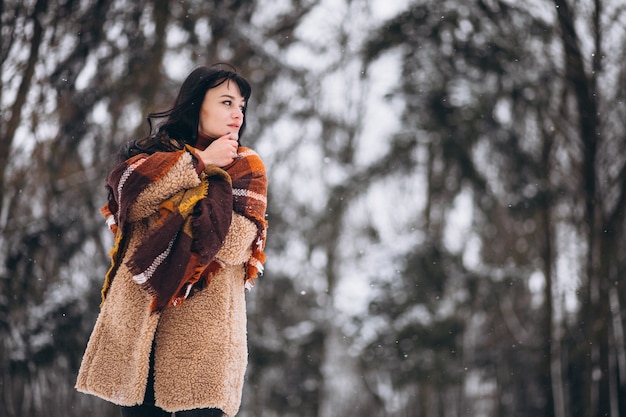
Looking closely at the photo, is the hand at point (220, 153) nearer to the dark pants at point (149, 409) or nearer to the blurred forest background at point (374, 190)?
the dark pants at point (149, 409)

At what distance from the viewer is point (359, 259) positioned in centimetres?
727

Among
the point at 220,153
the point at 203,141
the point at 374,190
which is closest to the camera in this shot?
the point at 220,153

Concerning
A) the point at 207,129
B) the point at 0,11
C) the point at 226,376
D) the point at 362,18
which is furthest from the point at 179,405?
the point at 362,18

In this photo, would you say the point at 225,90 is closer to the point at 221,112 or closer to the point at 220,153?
the point at 221,112

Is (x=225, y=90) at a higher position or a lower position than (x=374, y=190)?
lower

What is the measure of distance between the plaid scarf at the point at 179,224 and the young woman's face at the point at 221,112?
5.5 inches

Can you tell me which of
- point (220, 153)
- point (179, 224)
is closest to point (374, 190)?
point (220, 153)

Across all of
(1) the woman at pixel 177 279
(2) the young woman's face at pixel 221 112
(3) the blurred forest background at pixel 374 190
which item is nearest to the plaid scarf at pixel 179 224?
(1) the woman at pixel 177 279

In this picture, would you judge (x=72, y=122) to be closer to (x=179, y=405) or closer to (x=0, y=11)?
(x=0, y=11)

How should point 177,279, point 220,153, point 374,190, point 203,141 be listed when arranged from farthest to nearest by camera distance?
point 374,190, point 203,141, point 220,153, point 177,279

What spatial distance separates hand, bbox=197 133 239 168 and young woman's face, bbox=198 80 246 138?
0.08 meters

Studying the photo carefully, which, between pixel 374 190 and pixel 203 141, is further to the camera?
pixel 374 190

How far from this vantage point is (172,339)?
67.5 inches

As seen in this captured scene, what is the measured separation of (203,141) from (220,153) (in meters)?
0.14
